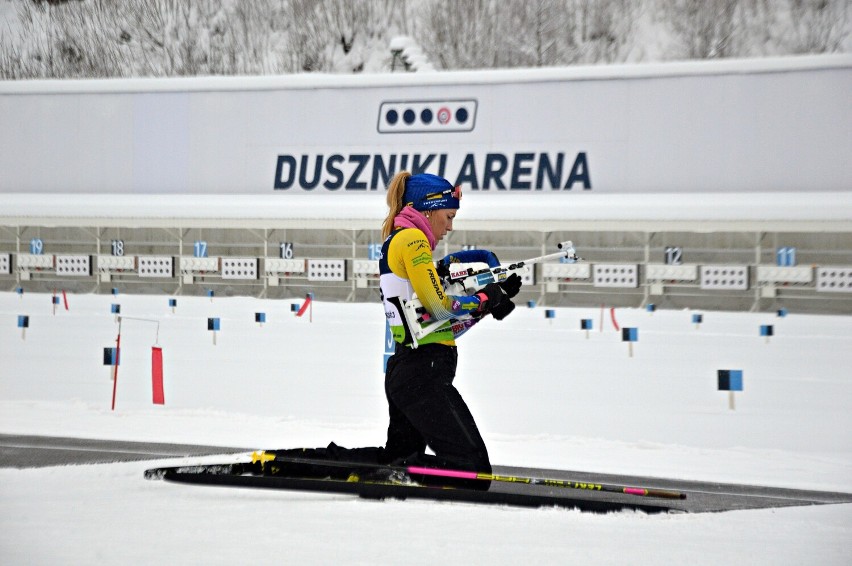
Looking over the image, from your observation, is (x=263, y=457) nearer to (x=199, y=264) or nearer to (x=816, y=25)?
(x=199, y=264)

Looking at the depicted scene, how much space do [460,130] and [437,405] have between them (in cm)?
2680

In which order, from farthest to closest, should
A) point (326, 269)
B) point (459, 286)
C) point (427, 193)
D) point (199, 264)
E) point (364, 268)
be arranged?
point (199, 264)
point (326, 269)
point (364, 268)
point (459, 286)
point (427, 193)

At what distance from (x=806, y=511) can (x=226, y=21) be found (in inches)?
3055

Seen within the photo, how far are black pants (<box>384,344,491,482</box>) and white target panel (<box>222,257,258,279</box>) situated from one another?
1170 inches

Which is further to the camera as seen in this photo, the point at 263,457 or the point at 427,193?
the point at 263,457

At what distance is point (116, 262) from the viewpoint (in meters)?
36.3

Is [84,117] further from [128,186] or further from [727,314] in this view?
[727,314]

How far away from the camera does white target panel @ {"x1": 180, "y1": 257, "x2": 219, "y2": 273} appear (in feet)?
116

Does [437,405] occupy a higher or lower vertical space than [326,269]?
lower

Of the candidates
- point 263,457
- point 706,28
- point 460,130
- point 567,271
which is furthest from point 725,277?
point 706,28

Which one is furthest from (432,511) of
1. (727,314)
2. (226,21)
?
(226,21)

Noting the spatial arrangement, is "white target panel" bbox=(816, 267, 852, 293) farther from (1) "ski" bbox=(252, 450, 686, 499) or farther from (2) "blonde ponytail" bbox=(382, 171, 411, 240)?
(2) "blonde ponytail" bbox=(382, 171, 411, 240)

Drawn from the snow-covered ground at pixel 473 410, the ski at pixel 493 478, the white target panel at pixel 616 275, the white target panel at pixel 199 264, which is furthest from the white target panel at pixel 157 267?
the ski at pixel 493 478

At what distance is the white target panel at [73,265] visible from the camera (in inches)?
1438
